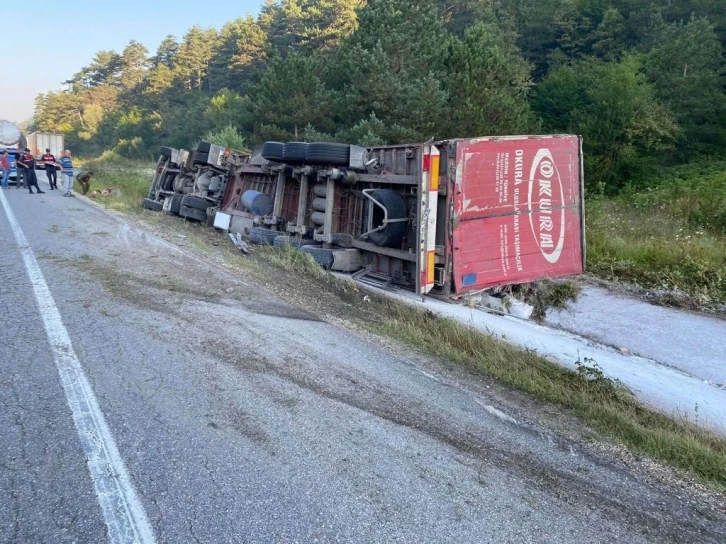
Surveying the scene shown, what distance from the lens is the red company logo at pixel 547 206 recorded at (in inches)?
289

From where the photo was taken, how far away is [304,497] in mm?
2576

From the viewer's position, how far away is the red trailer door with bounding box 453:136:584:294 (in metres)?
6.81

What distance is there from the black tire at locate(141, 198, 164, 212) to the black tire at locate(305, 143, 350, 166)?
6.96 metres

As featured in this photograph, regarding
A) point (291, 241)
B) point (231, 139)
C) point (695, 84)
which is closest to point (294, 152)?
point (291, 241)

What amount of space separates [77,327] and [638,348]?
6.04 m

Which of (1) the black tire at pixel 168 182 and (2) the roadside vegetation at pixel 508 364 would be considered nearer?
(2) the roadside vegetation at pixel 508 364

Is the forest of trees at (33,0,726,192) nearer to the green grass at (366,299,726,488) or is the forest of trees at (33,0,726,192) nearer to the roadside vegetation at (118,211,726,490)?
the roadside vegetation at (118,211,726,490)

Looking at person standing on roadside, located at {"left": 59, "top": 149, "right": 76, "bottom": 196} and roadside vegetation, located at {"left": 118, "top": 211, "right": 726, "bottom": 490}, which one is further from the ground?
person standing on roadside, located at {"left": 59, "top": 149, "right": 76, "bottom": 196}

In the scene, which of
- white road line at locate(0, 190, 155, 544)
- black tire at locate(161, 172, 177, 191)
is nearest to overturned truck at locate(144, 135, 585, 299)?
white road line at locate(0, 190, 155, 544)

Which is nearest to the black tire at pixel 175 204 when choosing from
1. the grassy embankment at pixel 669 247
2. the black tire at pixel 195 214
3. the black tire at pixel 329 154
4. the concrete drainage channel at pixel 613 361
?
the black tire at pixel 195 214

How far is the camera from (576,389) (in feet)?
15.5

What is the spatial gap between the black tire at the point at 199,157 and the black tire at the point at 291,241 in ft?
14.0

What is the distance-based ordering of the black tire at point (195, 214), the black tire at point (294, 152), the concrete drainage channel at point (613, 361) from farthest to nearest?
the black tire at point (195, 214) → the black tire at point (294, 152) → the concrete drainage channel at point (613, 361)

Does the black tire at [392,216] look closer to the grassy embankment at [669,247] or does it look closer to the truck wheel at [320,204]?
the truck wheel at [320,204]
